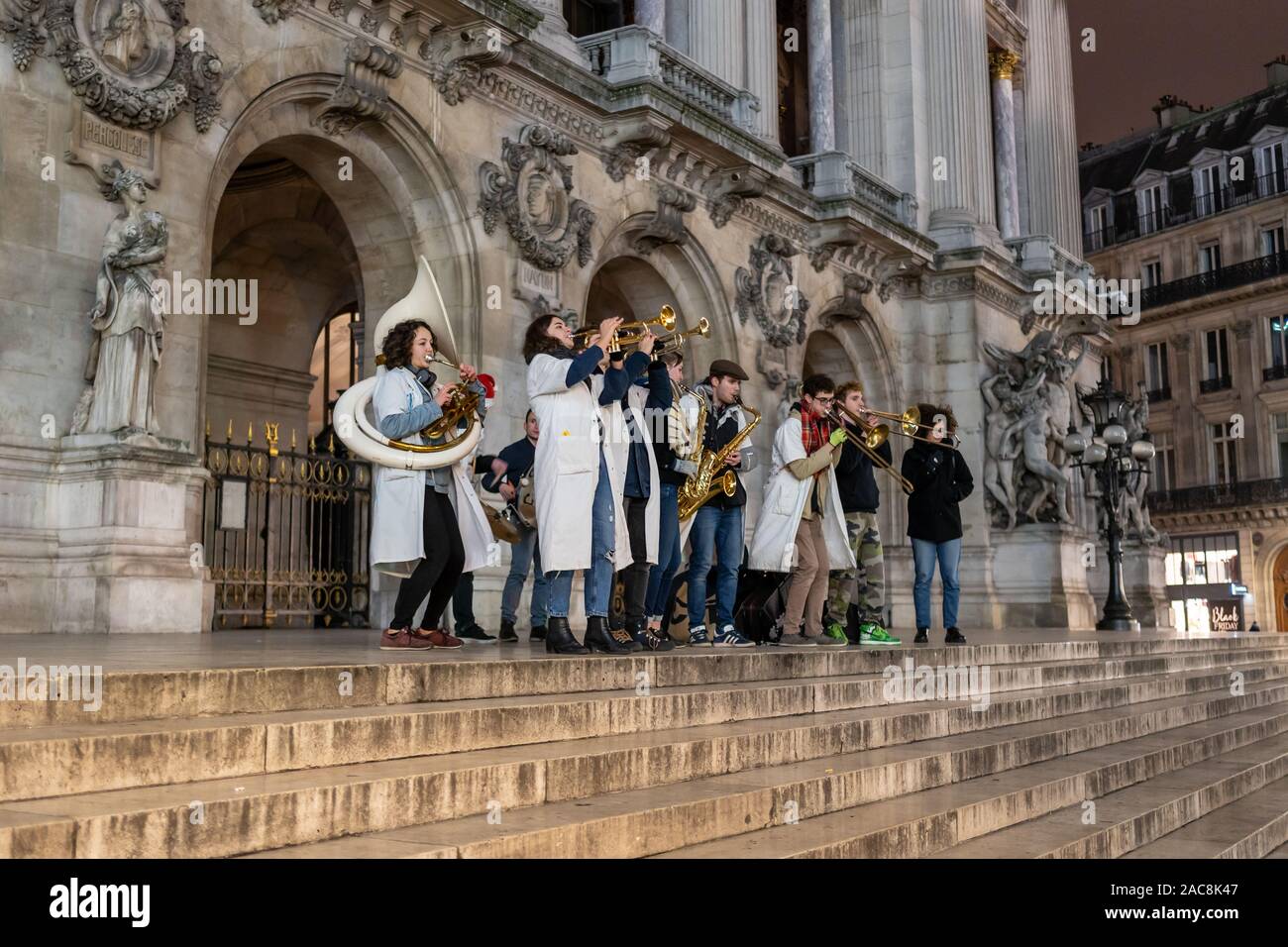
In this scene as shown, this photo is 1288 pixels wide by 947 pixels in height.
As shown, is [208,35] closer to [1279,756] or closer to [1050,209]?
[1279,756]

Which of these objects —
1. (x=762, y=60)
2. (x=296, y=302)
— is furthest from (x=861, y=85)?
(x=296, y=302)

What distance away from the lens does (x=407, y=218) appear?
14.6 m

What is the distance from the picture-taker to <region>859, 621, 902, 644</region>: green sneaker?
11.6 m

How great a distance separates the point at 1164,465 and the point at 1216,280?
666 centimetres

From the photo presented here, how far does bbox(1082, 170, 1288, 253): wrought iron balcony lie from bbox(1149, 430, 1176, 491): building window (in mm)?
7845

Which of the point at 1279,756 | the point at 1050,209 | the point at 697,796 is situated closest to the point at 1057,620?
the point at 1050,209

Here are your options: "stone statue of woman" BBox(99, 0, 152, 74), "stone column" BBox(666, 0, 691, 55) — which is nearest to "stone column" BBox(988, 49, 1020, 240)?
"stone column" BBox(666, 0, 691, 55)

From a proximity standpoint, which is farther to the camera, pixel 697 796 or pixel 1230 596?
pixel 1230 596

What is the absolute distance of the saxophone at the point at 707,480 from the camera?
9.74 m

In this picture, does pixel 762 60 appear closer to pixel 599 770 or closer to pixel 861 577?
pixel 861 577

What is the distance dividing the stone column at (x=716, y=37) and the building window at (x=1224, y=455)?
32048mm

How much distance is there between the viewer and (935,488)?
12.0 metres

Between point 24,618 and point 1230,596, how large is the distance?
4293cm

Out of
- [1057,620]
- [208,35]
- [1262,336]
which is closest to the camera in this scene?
[208,35]
